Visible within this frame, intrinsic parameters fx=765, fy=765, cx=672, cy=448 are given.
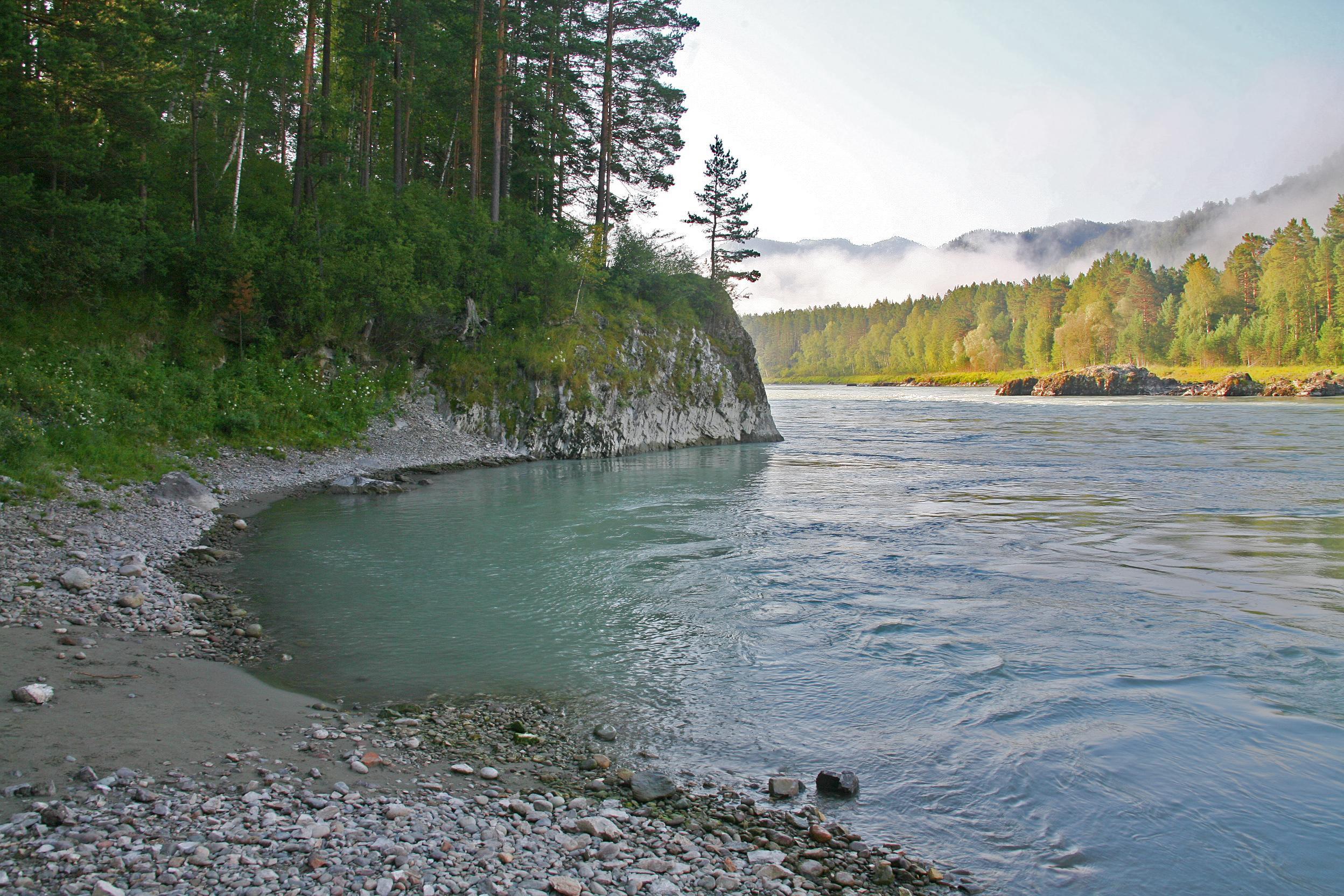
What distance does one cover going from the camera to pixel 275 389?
2550 centimetres

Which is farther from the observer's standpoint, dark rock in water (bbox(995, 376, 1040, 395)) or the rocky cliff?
dark rock in water (bbox(995, 376, 1040, 395))

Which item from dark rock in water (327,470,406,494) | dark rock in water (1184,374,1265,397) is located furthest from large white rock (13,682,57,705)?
dark rock in water (1184,374,1265,397)

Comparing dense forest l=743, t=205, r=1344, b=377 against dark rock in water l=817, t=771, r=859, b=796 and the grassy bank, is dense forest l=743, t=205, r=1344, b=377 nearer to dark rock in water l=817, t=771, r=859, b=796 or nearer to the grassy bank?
the grassy bank

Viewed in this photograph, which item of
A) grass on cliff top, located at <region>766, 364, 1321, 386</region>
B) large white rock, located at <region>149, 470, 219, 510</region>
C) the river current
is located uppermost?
grass on cliff top, located at <region>766, 364, 1321, 386</region>

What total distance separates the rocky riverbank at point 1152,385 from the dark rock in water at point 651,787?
4257 inches

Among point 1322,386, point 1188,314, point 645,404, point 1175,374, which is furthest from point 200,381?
point 1188,314

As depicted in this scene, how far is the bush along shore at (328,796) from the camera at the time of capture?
486 cm

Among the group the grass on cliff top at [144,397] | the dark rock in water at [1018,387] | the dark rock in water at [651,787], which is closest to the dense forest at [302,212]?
the grass on cliff top at [144,397]

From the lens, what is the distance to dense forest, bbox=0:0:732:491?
1981 cm

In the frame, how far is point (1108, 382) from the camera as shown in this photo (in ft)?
354

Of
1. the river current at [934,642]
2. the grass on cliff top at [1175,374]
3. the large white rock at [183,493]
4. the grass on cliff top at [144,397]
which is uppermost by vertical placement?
the grass on cliff top at [1175,374]

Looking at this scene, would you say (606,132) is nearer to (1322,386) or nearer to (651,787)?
(651,787)

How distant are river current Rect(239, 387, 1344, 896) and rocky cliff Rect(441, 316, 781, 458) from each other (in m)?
9.32

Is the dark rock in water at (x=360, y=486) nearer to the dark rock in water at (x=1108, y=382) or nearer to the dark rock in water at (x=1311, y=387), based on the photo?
the dark rock in water at (x=1311, y=387)
